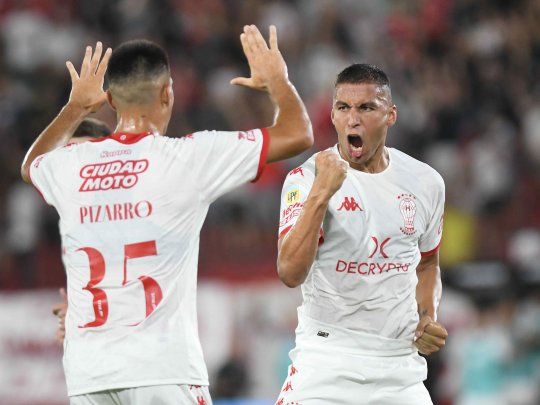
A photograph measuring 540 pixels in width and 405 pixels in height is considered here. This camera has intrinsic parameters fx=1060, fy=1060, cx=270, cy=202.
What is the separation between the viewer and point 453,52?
14180 millimetres

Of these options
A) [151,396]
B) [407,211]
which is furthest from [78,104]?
[407,211]

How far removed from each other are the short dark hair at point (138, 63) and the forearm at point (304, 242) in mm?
969

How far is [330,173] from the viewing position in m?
5.19

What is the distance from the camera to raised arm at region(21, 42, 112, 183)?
558cm

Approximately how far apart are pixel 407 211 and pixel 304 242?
886 millimetres

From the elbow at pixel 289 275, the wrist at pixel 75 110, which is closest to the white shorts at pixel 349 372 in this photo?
the elbow at pixel 289 275

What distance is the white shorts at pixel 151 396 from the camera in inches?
191

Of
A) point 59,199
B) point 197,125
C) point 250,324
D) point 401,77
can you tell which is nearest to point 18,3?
point 197,125

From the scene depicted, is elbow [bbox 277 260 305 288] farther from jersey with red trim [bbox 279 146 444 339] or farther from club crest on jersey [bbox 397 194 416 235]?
club crest on jersey [bbox 397 194 416 235]

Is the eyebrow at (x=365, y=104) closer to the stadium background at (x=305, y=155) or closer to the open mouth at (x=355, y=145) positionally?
the open mouth at (x=355, y=145)

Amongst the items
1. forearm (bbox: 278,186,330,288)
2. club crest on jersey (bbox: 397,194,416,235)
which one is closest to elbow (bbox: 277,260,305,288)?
forearm (bbox: 278,186,330,288)

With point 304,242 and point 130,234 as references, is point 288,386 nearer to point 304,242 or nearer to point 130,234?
point 304,242

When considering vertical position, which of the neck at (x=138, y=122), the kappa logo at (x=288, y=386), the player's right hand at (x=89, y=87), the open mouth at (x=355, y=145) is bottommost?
the kappa logo at (x=288, y=386)

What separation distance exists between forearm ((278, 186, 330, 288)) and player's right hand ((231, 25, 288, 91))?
579 mm
